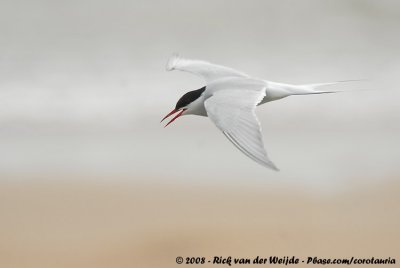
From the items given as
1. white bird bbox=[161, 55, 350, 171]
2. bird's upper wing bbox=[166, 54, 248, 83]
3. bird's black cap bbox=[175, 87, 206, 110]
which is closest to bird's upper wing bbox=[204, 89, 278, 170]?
white bird bbox=[161, 55, 350, 171]

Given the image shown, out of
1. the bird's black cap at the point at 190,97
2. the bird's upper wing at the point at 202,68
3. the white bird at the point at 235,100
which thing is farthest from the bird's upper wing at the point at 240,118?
the bird's upper wing at the point at 202,68

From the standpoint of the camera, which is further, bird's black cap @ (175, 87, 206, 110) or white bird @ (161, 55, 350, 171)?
bird's black cap @ (175, 87, 206, 110)

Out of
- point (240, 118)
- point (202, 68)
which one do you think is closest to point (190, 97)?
point (202, 68)

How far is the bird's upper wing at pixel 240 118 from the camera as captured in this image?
7.97 feet

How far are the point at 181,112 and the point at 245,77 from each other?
31 centimetres

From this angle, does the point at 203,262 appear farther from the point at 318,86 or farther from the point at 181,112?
the point at 318,86

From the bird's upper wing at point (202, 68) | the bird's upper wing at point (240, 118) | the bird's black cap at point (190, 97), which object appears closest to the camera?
the bird's upper wing at point (240, 118)

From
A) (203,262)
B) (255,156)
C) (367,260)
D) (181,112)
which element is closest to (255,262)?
(203,262)

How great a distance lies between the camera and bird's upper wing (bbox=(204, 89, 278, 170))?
2.43 metres

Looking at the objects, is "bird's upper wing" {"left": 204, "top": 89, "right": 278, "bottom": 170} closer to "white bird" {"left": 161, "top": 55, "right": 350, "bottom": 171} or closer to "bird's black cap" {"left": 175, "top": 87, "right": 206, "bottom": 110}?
"white bird" {"left": 161, "top": 55, "right": 350, "bottom": 171}

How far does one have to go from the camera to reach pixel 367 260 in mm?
3322

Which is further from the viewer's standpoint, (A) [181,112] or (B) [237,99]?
(A) [181,112]

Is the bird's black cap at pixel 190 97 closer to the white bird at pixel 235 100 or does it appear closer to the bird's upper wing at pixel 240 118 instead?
the white bird at pixel 235 100

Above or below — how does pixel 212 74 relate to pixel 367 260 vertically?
above
